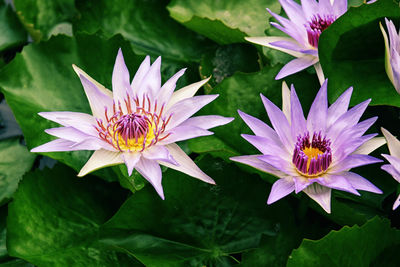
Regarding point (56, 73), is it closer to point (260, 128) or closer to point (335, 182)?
point (260, 128)

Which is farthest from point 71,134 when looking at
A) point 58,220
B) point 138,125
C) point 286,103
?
point 286,103

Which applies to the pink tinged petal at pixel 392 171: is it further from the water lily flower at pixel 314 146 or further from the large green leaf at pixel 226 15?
the large green leaf at pixel 226 15

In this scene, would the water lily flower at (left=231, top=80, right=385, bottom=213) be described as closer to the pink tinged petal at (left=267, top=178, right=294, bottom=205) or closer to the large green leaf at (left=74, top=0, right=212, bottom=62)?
the pink tinged petal at (left=267, top=178, right=294, bottom=205)

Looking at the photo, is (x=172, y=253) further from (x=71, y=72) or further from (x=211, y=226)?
(x=71, y=72)

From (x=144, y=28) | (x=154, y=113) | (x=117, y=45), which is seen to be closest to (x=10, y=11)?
(x=144, y=28)

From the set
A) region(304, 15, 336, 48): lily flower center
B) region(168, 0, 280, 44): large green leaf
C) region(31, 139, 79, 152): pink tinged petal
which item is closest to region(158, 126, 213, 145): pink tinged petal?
region(31, 139, 79, 152): pink tinged petal
